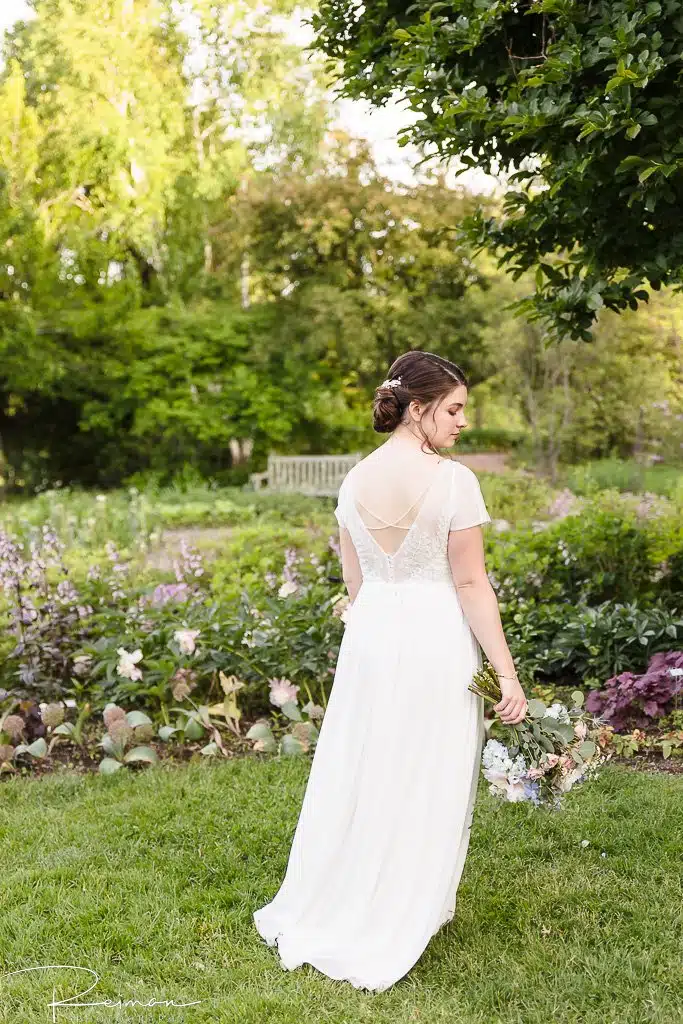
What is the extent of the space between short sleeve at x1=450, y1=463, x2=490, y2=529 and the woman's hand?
1.56ft

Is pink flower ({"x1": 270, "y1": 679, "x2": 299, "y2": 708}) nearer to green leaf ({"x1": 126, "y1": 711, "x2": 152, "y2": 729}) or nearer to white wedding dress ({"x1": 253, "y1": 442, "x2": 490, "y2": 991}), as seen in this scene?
green leaf ({"x1": 126, "y1": 711, "x2": 152, "y2": 729})

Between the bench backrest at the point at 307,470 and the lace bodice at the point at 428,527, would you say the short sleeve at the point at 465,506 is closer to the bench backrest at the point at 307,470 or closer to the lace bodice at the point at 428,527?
the lace bodice at the point at 428,527

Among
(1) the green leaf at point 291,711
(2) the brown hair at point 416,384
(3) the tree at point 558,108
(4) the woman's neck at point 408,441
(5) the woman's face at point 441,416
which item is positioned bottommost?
(1) the green leaf at point 291,711

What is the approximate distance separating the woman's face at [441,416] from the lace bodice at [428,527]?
0.10 metres

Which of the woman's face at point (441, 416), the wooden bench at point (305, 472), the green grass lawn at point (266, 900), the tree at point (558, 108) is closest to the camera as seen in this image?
the green grass lawn at point (266, 900)

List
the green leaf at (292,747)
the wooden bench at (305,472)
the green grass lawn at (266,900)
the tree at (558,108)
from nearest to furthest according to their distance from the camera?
the green grass lawn at (266,900) → the tree at (558,108) → the green leaf at (292,747) → the wooden bench at (305,472)

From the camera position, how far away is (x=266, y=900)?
3625 millimetres

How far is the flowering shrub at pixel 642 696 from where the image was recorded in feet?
16.9

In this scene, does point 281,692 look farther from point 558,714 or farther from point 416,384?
point 416,384

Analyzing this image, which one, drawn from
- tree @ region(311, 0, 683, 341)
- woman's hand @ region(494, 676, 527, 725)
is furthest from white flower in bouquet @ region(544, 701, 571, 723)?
tree @ region(311, 0, 683, 341)

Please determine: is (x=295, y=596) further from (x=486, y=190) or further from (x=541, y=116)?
(x=486, y=190)

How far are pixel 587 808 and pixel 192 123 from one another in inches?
757

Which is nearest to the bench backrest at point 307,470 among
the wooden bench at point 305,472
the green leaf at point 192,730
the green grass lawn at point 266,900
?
the wooden bench at point 305,472

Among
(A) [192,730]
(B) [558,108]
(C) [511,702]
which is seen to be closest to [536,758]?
(C) [511,702]
